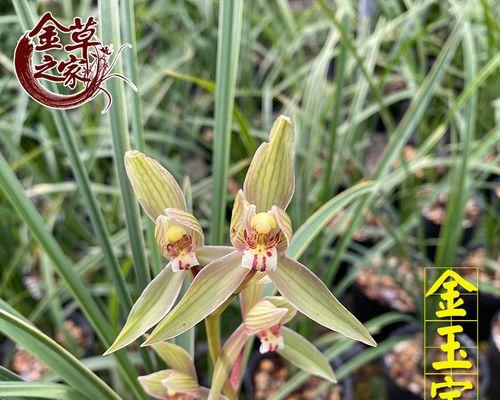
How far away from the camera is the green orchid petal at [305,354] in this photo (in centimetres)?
48

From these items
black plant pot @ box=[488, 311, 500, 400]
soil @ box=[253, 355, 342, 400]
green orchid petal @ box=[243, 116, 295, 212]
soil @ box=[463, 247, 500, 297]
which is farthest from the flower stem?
soil @ box=[463, 247, 500, 297]

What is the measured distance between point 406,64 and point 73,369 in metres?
0.89

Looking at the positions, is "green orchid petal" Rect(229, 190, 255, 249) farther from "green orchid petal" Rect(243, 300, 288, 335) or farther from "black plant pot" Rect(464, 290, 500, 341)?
"black plant pot" Rect(464, 290, 500, 341)

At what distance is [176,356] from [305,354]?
11cm

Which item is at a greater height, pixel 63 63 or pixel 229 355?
pixel 63 63

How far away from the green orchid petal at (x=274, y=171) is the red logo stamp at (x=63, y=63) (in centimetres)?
10

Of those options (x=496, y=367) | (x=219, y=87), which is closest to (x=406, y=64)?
(x=496, y=367)

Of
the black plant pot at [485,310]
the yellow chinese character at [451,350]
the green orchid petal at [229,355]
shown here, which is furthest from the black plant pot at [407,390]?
the green orchid petal at [229,355]

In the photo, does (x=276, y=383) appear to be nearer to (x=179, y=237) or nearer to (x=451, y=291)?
(x=451, y=291)

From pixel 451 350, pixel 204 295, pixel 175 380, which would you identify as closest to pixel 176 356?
pixel 175 380

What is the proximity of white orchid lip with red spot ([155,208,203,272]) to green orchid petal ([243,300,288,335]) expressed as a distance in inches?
2.7

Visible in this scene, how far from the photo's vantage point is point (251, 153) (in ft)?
2.71

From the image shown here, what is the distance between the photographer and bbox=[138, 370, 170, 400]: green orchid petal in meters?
0.45

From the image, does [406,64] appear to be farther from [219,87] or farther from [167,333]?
[167,333]
